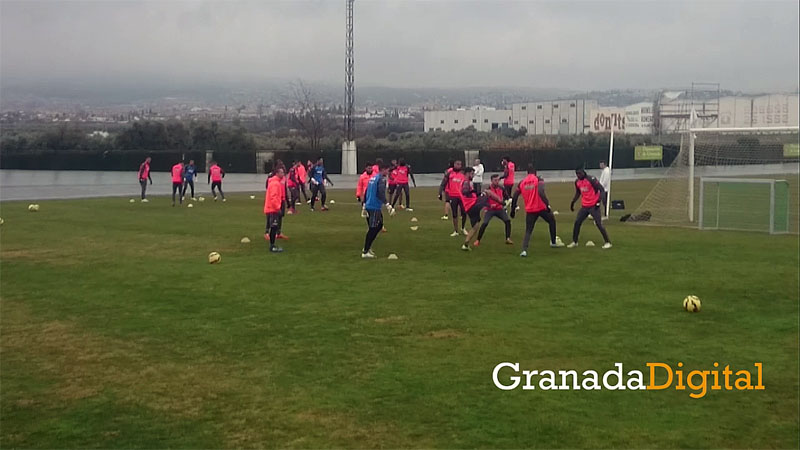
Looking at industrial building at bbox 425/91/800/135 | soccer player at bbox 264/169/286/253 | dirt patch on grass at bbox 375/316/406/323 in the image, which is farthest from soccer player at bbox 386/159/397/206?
industrial building at bbox 425/91/800/135

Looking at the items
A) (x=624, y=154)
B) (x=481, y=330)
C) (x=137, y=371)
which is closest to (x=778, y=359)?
(x=481, y=330)

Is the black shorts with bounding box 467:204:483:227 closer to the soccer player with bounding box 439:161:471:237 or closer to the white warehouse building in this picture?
the soccer player with bounding box 439:161:471:237

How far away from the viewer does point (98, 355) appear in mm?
10500

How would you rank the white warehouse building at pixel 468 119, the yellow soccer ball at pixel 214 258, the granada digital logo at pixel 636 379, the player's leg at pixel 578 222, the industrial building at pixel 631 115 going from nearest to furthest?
the granada digital logo at pixel 636 379 < the yellow soccer ball at pixel 214 258 < the player's leg at pixel 578 222 < the industrial building at pixel 631 115 < the white warehouse building at pixel 468 119

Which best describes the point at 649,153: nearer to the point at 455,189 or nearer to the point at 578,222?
the point at 455,189

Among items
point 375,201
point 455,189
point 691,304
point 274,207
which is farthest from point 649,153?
point 691,304

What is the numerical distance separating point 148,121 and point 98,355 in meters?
65.4

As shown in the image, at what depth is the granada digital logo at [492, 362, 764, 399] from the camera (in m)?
8.86

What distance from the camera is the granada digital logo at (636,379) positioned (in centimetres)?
886

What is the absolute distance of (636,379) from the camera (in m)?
9.08

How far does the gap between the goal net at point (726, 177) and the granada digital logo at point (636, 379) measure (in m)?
16.3

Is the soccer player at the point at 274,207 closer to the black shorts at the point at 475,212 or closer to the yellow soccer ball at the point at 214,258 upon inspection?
the yellow soccer ball at the point at 214,258

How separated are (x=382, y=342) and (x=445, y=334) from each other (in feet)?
2.98

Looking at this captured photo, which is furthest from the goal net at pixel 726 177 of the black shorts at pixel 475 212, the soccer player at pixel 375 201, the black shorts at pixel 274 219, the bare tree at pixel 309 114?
the bare tree at pixel 309 114
